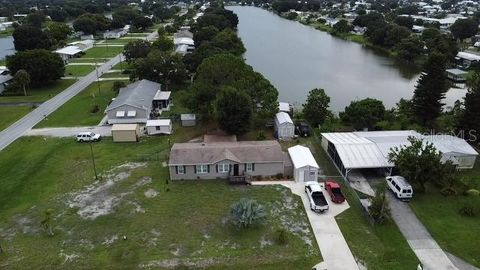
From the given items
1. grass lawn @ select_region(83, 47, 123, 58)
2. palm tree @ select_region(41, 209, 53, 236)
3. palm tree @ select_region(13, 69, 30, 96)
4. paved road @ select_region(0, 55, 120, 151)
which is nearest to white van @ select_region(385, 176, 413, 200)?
palm tree @ select_region(41, 209, 53, 236)

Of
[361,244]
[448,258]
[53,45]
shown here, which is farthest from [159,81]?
[53,45]

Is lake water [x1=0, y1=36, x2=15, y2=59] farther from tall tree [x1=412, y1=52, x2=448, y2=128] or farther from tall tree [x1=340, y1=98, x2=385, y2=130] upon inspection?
tall tree [x1=412, y1=52, x2=448, y2=128]

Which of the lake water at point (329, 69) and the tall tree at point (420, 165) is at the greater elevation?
the tall tree at point (420, 165)

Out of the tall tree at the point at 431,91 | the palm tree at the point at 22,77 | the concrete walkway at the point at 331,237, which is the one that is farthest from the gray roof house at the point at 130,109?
the tall tree at the point at 431,91

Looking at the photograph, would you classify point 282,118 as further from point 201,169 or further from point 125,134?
point 125,134

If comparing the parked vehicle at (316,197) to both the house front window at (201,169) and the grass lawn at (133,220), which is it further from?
the house front window at (201,169)

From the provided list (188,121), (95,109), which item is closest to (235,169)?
(188,121)

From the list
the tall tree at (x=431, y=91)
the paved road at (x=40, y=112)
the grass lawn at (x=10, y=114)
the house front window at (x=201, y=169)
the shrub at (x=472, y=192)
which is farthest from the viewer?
the grass lawn at (x=10, y=114)

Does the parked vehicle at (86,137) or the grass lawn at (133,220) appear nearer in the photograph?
the grass lawn at (133,220)
